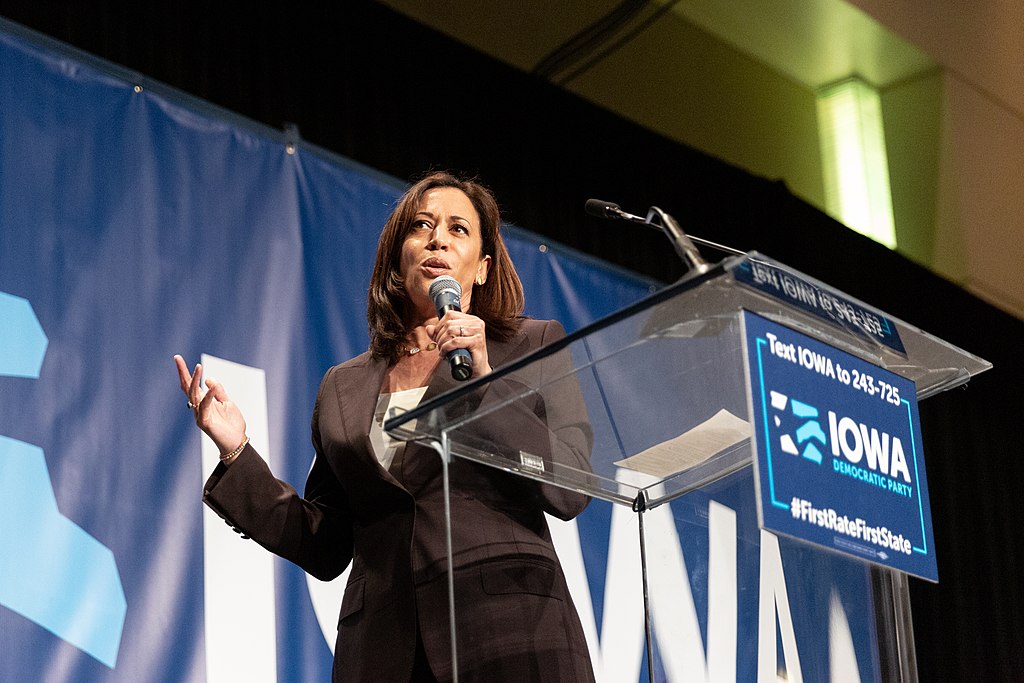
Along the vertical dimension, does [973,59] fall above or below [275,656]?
above

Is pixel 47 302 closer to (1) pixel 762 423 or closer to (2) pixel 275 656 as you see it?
(2) pixel 275 656

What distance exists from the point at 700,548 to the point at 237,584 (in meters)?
1.81

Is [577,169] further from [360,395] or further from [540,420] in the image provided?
[540,420]

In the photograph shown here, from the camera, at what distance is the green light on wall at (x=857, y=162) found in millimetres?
6094

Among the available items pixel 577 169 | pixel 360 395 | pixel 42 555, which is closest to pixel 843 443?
pixel 360 395

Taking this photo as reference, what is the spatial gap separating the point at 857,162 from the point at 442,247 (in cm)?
444

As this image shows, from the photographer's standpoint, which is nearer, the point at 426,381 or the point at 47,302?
the point at 426,381

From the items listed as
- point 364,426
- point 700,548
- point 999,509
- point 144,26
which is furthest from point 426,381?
point 999,509

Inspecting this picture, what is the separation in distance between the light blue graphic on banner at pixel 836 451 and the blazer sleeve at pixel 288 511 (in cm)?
86

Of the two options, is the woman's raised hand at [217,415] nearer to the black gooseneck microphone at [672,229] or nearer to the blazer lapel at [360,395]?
the blazer lapel at [360,395]

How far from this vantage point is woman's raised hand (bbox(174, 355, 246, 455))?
1952mm

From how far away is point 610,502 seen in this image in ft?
5.71

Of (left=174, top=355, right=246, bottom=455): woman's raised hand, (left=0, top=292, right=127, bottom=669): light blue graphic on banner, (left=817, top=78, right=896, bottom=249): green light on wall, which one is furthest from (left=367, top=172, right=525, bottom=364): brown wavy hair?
(left=817, top=78, right=896, bottom=249): green light on wall

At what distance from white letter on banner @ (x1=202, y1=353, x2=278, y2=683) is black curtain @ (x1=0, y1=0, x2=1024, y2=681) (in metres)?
1.19
